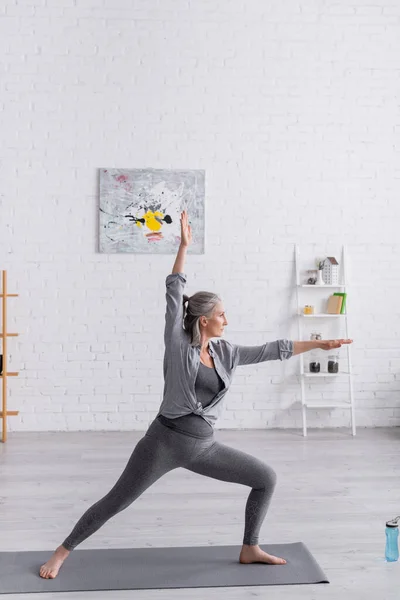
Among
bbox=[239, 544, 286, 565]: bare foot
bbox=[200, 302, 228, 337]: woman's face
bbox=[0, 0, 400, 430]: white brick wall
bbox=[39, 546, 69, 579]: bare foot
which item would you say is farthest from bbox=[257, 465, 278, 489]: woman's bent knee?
bbox=[0, 0, 400, 430]: white brick wall

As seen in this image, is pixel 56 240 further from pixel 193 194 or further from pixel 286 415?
pixel 286 415

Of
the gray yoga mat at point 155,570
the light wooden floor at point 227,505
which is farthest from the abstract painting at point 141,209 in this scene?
the gray yoga mat at point 155,570

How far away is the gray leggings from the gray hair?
39cm

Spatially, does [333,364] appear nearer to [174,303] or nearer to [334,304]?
[334,304]

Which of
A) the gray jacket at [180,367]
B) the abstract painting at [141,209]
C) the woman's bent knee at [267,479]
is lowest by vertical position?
the woman's bent knee at [267,479]

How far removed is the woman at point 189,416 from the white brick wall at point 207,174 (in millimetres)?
2989

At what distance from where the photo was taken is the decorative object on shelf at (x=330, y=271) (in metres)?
5.98

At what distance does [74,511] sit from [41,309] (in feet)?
7.79

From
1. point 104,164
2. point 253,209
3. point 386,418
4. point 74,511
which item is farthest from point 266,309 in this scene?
point 74,511

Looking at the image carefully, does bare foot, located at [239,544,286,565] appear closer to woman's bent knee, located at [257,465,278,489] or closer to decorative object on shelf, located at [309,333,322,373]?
woman's bent knee, located at [257,465,278,489]

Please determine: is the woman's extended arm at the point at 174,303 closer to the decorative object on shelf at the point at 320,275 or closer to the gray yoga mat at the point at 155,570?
the gray yoga mat at the point at 155,570

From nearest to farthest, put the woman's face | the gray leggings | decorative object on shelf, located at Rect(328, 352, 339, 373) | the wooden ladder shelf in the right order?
1. the gray leggings
2. the woman's face
3. the wooden ladder shelf
4. decorative object on shelf, located at Rect(328, 352, 339, 373)

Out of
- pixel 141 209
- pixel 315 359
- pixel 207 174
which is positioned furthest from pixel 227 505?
pixel 207 174

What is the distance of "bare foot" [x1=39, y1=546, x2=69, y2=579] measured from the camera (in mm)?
2951
